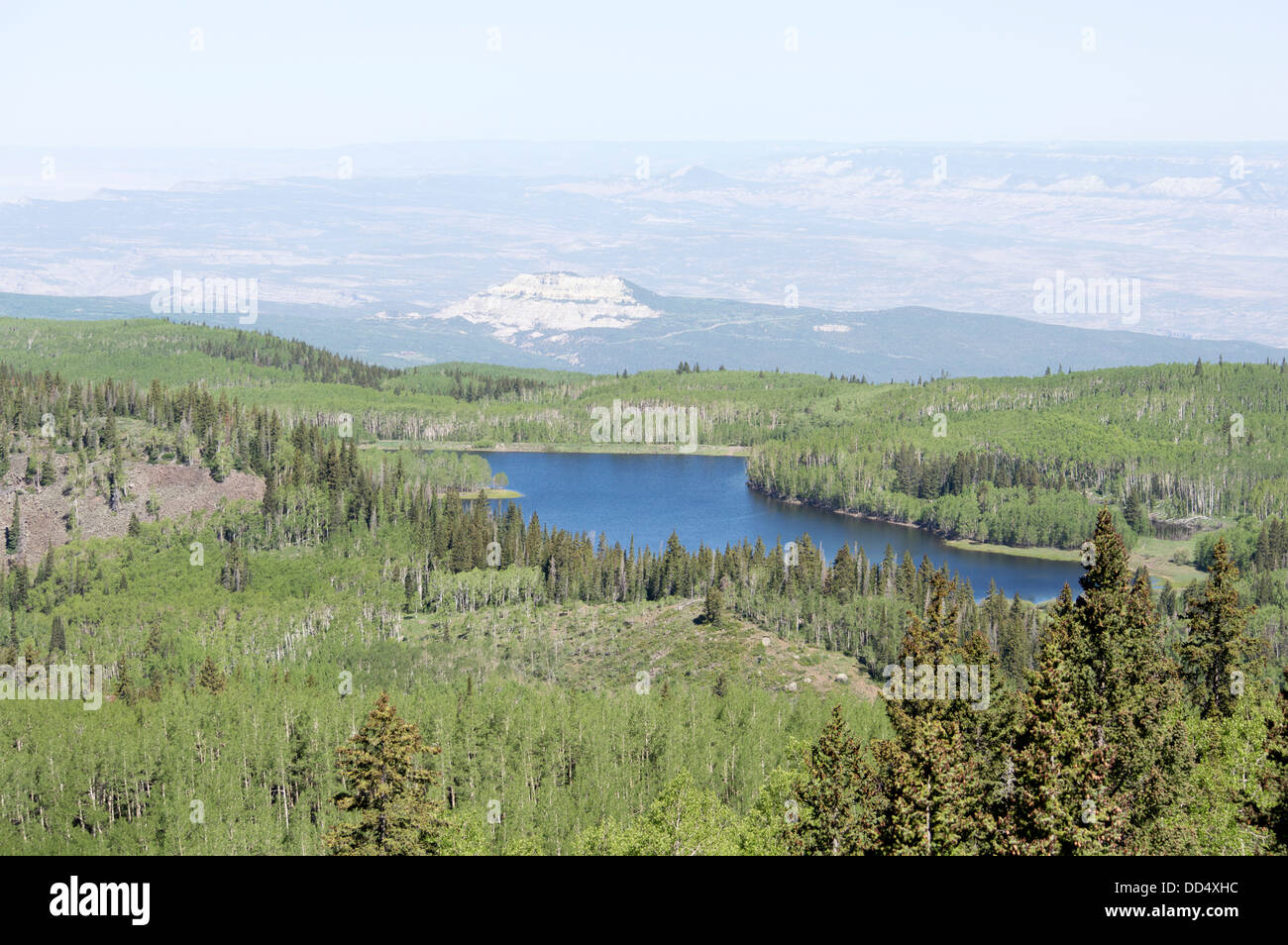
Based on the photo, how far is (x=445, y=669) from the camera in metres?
154

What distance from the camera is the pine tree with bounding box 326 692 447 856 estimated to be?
55.1 m

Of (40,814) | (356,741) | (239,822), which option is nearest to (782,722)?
(239,822)

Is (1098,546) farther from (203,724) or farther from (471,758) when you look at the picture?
(203,724)

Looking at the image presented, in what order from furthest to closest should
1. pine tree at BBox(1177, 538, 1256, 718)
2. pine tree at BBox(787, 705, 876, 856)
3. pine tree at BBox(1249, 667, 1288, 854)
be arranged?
1. pine tree at BBox(1177, 538, 1256, 718)
2. pine tree at BBox(787, 705, 876, 856)
3. pine tree at BBox(1249, 667, 1288, 854)

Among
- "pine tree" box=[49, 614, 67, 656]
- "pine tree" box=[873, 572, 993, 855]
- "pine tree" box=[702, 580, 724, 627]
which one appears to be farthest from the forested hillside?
"pine tree" box=[49, 614, 67, 656]

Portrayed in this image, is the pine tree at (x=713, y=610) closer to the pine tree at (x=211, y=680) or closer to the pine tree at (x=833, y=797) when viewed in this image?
the pine tree at (x=211, y=680)

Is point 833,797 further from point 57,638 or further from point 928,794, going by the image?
point 57,638

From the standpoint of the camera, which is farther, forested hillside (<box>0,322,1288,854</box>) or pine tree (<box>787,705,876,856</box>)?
pine tree (<box>787,705,876,856</box>)

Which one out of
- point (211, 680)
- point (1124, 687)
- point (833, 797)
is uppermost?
point (1124, 687)

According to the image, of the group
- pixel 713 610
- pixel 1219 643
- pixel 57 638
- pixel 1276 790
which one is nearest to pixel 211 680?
pixel 57 638

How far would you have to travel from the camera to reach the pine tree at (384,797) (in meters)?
55.1

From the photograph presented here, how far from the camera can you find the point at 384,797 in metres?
55.6

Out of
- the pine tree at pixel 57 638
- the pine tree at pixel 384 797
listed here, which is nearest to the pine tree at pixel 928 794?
the pine tree at pixel 384 797

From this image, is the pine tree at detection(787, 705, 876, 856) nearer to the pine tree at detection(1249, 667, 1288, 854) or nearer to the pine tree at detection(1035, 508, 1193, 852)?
the pine tree at detection(1035, 508, 1193, 852)
